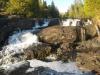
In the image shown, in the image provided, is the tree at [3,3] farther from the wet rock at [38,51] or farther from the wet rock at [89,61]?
the wet rock at [89,61]

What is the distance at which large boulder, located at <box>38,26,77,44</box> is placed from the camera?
37188mm

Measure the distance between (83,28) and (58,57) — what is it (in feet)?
33.9

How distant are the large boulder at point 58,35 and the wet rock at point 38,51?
11.4 feet

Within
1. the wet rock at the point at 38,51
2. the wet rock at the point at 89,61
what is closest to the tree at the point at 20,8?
the wet rock at the point at 38,51

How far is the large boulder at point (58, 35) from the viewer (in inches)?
1464

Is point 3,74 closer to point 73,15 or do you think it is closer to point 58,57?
point 58,57

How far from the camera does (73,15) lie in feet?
405

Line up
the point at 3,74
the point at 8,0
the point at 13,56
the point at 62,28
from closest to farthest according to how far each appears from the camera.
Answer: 1. the point at 3,74
2. the point at 13,56
3. the point at 62,28
4. the point at 8,0

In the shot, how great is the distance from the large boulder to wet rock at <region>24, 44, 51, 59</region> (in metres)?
3.48

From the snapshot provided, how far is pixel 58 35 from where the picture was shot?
1481 inches

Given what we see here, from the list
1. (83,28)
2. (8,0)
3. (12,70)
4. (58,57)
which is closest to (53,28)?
(83,28)

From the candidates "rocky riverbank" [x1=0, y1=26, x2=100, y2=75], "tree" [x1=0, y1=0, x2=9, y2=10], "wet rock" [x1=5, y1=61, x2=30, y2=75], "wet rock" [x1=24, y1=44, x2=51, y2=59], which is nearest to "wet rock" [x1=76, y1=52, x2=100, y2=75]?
"rocky riverbank" [x1=0, y1=26, x2=100, y2=75]

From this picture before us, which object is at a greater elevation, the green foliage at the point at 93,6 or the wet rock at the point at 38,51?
the green foliage at the point at 93,6

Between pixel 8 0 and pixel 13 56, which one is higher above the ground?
pixel 8 0
